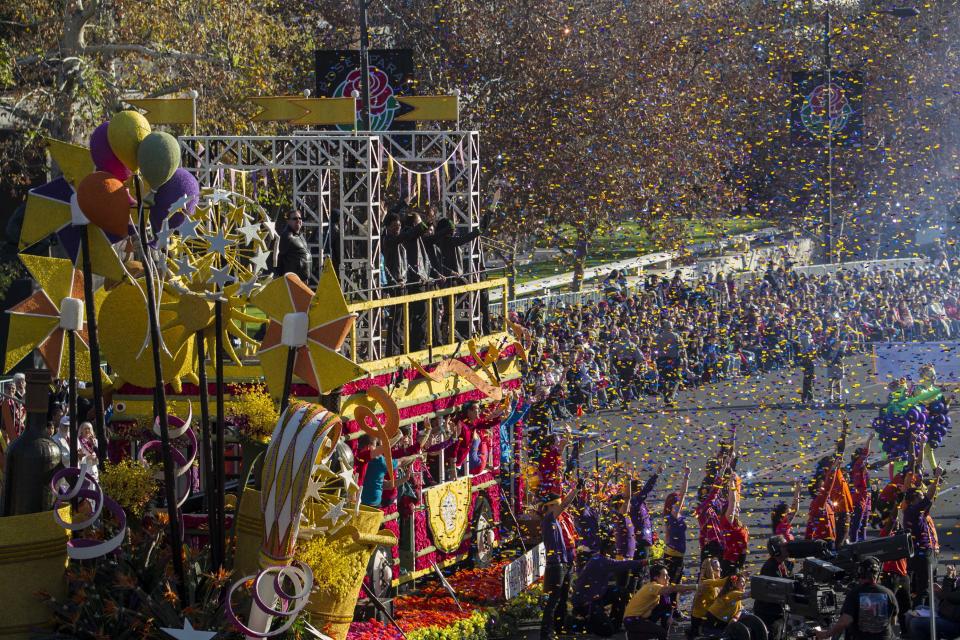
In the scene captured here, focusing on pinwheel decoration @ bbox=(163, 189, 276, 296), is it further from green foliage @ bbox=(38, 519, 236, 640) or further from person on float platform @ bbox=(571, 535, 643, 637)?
person on float platform @ bbox=(571, 535, 643, 637)

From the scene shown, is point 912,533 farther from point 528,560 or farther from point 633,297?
point 633,297

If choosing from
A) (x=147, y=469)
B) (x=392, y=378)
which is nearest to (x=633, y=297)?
(x=392, y=378)

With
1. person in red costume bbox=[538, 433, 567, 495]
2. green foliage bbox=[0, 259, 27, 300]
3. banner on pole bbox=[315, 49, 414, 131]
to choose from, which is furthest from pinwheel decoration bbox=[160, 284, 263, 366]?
green foliage bbox=[0, 259, 27, 300]

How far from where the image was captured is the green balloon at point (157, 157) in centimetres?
1038

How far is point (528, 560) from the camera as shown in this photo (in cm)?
1670

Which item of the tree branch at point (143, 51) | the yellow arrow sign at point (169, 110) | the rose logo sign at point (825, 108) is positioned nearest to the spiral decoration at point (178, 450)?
the yellow arrow sign at point (169, 110)

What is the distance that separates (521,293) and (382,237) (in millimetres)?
20454

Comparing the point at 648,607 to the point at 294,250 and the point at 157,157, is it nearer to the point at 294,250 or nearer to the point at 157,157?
the point at 294,250

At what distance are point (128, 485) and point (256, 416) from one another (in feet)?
4.30

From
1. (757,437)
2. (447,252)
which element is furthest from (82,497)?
(757,437)

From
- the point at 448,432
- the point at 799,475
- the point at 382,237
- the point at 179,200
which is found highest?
the point at 179,200

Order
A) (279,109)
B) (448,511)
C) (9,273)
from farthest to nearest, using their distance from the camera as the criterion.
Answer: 1. (9,273)
2. (279,109)
3. (448,511)

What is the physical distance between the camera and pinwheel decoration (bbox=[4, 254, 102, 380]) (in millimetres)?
11586

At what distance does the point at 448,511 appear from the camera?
1647cm
